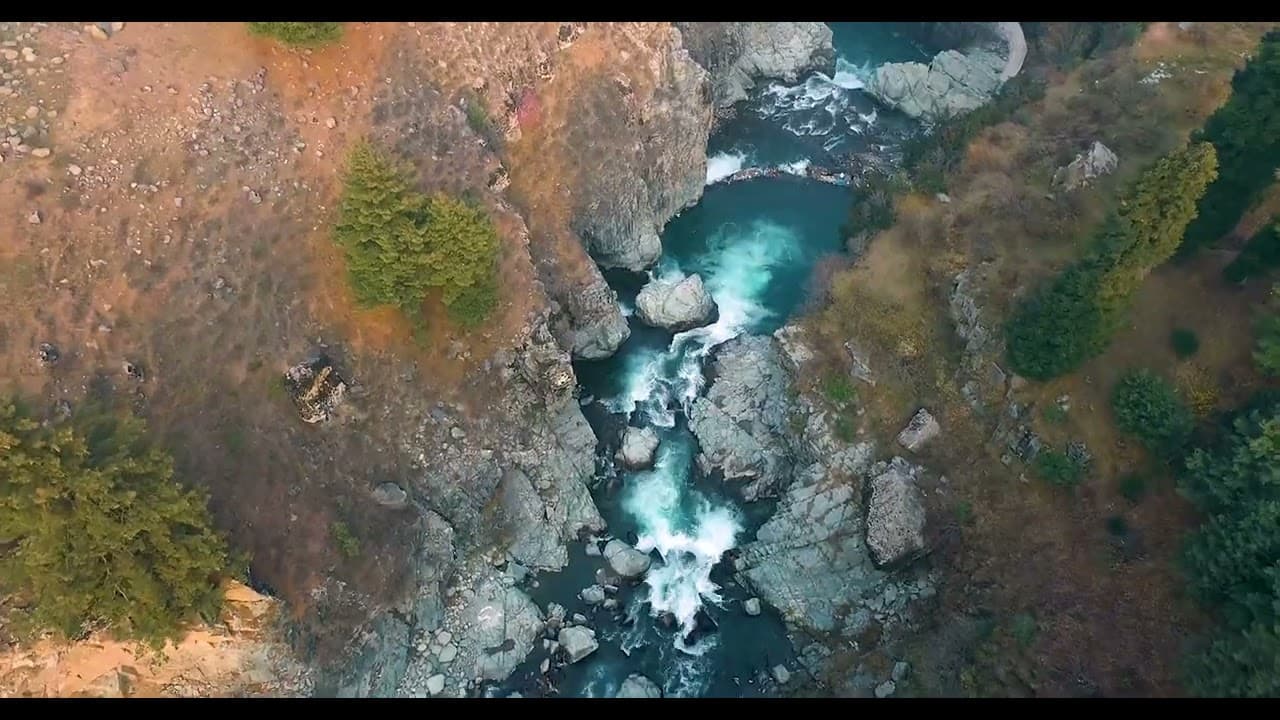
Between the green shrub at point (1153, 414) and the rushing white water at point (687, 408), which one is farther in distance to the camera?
the rushing white water at point (687, 408)

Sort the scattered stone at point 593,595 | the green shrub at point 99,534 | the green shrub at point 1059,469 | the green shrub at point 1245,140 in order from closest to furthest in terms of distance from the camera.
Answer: the green shrub at point 99,534 < the green shrub at point 1245,140 < the green shrub at point 1059,469 < the scattered stone at point 593,595

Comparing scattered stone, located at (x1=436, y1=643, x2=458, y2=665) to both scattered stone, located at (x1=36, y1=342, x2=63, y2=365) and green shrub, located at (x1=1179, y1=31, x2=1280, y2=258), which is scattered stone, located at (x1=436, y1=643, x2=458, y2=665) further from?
green shrub, located at (x1=1179, y1=31, x2=1280, y2=258)

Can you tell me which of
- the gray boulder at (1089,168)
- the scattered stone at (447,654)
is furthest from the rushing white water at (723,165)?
the scattered stone at (447,654)

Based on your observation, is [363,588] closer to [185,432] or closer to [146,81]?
[185,432]

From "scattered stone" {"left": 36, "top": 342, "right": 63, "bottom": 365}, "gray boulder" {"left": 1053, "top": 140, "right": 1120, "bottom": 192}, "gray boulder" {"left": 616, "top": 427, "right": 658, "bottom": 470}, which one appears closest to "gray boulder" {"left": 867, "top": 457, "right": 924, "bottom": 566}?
"gray boulder" {"left": 616, "top": 427, "right": 658, "bottom": 470}

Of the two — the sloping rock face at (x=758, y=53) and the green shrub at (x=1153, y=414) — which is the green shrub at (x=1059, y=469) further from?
the sloping rock face at (x=758, y=53)

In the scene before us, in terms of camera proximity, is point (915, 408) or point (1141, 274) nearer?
point (1141, 274)

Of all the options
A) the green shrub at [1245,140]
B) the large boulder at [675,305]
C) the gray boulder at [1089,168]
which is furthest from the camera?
the large boulder at [675,305]
